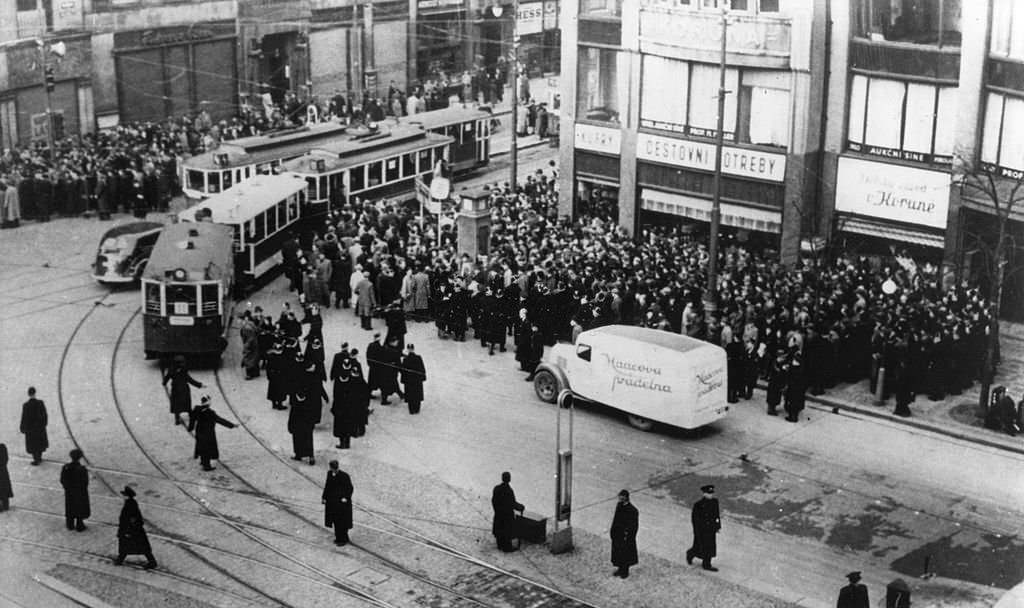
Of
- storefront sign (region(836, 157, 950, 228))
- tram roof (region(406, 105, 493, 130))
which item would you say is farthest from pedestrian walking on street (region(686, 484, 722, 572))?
tram roof (region(406, 105, 493, 130))

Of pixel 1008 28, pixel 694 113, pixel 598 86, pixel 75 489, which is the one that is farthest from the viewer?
pixel 598 86

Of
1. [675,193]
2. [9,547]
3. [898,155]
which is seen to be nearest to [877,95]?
[898,155]

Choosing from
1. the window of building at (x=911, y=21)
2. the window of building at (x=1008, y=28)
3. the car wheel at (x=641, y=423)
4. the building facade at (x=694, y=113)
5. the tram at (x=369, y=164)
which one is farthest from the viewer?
the tram at (x=369, y=164)

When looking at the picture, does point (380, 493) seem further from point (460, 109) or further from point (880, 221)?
point (460, 109)

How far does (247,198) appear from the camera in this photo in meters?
37.1

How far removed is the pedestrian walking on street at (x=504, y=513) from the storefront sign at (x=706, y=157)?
62.1 ft

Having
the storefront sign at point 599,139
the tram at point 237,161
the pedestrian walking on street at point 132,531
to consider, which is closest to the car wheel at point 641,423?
the pedestrian walking on street at point 132,531

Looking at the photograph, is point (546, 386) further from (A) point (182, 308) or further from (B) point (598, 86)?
(B) point (598, 86)

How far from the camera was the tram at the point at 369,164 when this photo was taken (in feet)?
138

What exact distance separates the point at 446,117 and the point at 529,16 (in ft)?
23.9

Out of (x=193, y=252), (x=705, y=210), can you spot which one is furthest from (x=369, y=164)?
(x=193, y=252)

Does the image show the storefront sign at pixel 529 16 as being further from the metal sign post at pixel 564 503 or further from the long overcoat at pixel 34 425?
the metal sign post at pixel 564 503

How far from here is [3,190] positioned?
1636 inches

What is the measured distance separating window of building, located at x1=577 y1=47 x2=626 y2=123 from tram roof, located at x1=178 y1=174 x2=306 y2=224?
8963 millimetres
